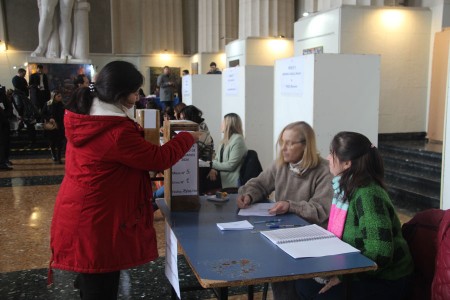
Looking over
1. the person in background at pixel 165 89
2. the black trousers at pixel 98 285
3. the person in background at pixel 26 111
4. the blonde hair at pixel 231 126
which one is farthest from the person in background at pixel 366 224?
the person in background at pixel 26 111

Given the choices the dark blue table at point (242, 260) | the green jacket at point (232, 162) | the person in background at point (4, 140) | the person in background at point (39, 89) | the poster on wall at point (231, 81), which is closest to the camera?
the dark blue table at point (242, 260)

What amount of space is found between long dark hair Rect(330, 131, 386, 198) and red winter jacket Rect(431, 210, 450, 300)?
0.30m

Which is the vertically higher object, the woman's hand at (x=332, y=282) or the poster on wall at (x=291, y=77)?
the poster on wall at (x=291, y=77)

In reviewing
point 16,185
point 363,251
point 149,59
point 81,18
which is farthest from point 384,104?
point 149,59

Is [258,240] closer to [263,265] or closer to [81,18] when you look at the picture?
[263,265]

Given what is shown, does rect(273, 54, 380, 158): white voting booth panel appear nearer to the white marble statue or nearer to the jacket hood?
the jacket hood

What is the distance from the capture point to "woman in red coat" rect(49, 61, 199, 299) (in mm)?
1749

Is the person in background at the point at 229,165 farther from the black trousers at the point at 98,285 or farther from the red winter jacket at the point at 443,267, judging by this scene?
the red winter jacket at the point at 443,267

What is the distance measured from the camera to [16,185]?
6.67 metres

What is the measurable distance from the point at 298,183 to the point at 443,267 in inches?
37.6

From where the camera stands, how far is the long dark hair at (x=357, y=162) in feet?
6.23

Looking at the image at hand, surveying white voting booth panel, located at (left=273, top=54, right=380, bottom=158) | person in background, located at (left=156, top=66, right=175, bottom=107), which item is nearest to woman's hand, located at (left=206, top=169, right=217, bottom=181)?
white voting booth panel, located at (left=273, top=54, right=380, bottom=158)

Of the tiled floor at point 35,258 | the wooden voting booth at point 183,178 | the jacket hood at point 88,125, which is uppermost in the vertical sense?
the jacket hood at point 88,125

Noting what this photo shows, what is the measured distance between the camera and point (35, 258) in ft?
12.1
